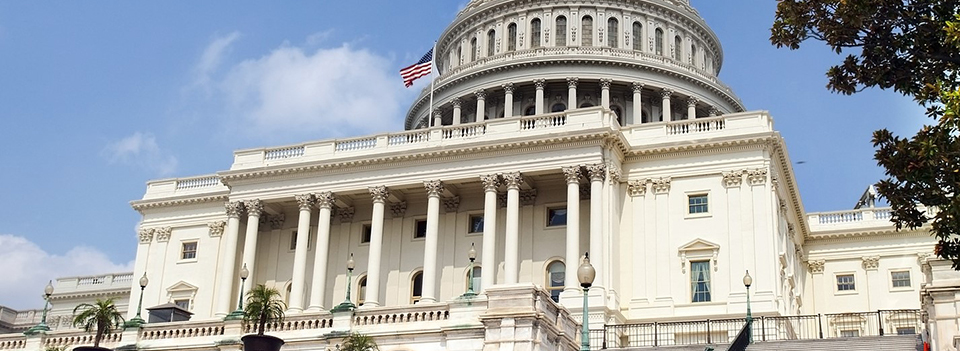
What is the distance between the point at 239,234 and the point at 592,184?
1870 centimetres

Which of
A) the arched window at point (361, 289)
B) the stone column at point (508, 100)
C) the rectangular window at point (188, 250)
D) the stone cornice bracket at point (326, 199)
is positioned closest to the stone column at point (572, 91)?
the stone column at point (508, 100)

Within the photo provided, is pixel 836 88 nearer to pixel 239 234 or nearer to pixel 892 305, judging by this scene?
pixel 239 234

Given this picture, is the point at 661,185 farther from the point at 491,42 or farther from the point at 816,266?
the point at 491,42

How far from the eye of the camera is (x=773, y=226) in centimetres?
4991

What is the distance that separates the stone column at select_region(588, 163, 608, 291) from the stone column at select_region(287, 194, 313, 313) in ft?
45.3

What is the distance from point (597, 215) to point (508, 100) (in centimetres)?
2765

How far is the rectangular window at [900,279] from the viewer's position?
63.8m

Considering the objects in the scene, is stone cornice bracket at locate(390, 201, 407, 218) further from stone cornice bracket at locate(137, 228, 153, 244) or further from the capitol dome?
the capitol dome

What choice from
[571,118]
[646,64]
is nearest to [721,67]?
[646,64]

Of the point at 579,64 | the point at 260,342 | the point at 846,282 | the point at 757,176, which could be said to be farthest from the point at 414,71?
the point at 260,342

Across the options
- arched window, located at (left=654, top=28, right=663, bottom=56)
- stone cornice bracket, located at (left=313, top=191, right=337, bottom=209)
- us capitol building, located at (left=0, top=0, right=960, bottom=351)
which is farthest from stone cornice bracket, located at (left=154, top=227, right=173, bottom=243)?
arched window, located at (left=654, top=28, right=663, bottom=56)

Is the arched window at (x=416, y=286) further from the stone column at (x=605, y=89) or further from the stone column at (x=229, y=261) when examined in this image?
the stone column at (x=605, y=89)

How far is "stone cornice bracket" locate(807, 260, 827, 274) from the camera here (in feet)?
217

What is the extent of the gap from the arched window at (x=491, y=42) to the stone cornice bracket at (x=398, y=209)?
2786cm
